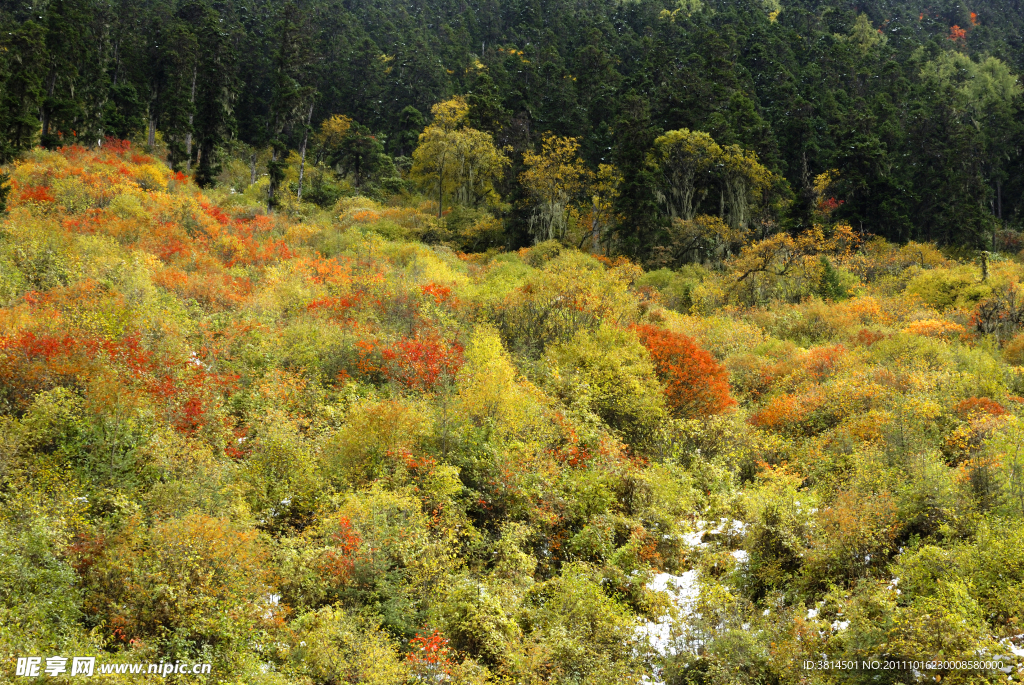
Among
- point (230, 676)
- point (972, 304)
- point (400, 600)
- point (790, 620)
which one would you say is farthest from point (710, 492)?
point (972, 304)

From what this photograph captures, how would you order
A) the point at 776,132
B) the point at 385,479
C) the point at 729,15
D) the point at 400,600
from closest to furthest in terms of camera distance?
the point at 400,600, the point at 385,479, the point at 776,132, the point at 729,15

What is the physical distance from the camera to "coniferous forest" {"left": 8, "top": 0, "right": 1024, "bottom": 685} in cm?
934

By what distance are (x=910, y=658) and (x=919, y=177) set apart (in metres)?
45.8

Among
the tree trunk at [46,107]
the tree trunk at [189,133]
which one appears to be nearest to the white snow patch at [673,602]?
the tree trunk at [46,107]

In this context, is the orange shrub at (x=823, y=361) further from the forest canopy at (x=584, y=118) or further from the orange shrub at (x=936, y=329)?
the forest canopy at (x=584, y=118)

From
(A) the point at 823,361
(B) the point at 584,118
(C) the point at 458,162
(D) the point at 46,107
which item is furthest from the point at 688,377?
(D) the point at 46,107

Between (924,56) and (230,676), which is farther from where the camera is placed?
(924,56)

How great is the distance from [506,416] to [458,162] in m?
35.1

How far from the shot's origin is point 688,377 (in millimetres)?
19781

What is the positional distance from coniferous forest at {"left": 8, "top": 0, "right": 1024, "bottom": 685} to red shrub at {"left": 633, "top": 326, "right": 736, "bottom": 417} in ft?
0.36

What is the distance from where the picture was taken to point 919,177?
4559 cm

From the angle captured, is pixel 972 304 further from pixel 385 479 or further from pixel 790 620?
pixel 385 479

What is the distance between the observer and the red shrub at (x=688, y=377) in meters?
19.5

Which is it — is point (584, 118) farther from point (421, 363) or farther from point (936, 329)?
point (421, 363)
